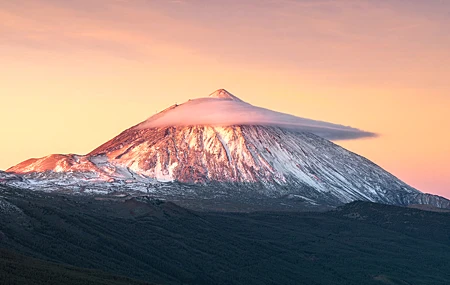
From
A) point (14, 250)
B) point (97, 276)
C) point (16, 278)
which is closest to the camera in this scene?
point (16, 278)

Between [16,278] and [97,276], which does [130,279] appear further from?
[16,278]

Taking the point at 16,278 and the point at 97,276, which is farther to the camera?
the point at 97,276

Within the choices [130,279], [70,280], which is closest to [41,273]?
[70,280]

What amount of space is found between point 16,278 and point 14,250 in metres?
35.0

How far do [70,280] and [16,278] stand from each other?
11.1 meters

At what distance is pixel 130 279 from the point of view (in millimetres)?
185750

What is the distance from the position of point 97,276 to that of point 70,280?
1112cm

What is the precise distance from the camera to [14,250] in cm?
19738

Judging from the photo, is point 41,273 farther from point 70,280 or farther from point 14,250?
point 14,250

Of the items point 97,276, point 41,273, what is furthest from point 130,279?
point 41,273

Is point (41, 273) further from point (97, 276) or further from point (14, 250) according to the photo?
point (14, 250)

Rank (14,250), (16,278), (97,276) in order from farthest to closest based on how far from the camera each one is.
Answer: (14,250), (97,276), (16,278)

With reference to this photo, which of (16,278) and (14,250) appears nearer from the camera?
(16,278)

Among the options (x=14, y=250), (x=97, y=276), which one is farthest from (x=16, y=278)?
(x=14, y=250)
